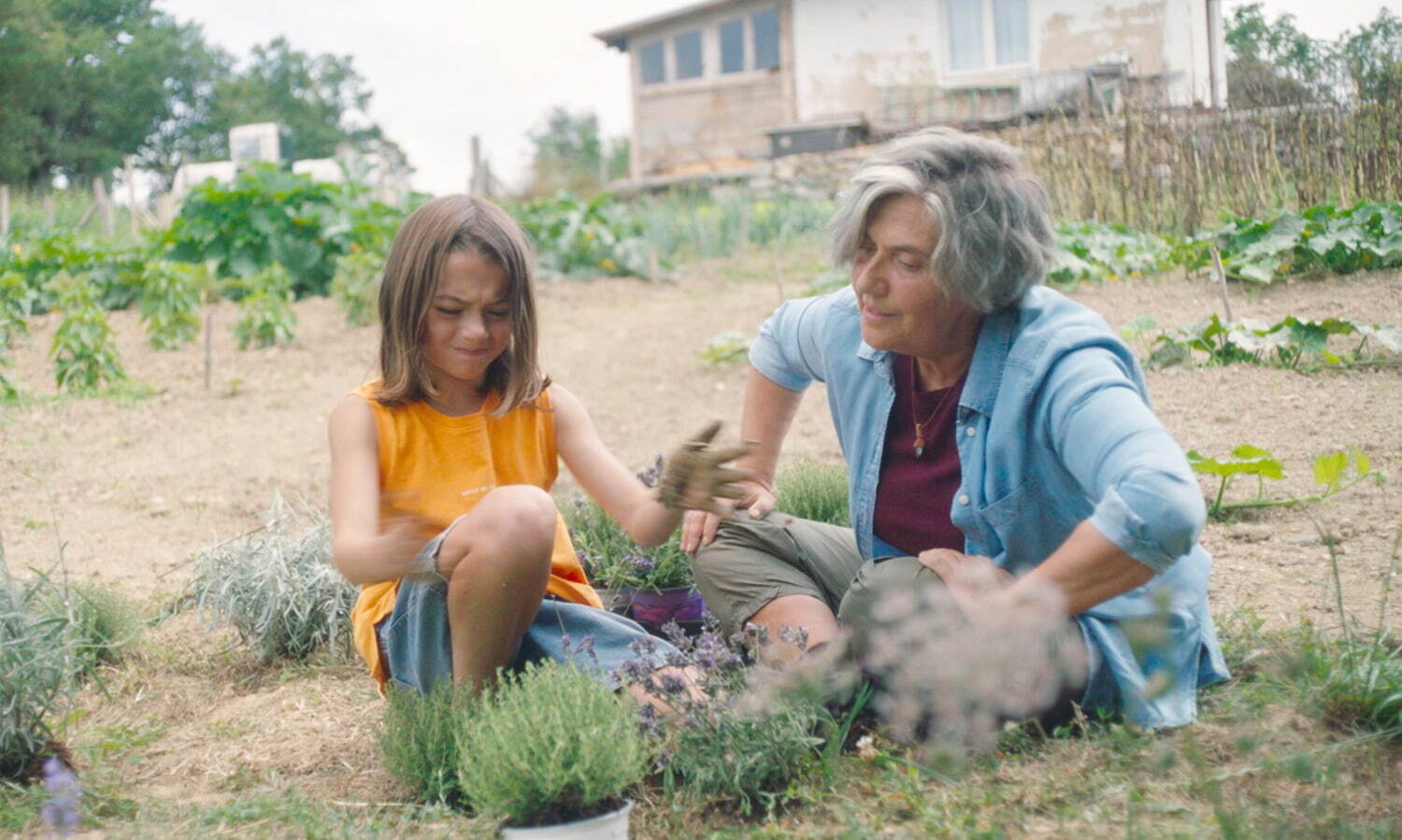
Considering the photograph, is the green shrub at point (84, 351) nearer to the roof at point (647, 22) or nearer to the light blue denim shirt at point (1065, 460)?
the light blue denim shirt at point (1065, 460)

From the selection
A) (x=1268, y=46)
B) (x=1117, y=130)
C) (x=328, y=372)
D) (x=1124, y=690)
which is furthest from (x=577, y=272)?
(x=1124, y=690)

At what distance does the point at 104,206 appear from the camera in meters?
12.6

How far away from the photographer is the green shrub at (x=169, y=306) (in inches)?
308

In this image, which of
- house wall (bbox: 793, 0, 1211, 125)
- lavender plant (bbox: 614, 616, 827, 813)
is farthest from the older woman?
house wall (bbox: 793, 0, 1211, 125)

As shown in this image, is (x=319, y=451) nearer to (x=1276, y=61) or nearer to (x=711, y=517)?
(x=711, y=517)

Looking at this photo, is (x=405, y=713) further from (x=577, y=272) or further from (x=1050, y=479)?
(x=577, y=272)

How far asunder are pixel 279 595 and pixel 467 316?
115 centimetres

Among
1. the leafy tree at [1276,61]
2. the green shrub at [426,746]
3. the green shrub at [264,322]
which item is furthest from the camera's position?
the green shrub at [264,322]

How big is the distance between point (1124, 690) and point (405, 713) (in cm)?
125

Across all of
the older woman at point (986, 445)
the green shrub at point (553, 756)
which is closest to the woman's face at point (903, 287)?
the older woman at point (986, 445)

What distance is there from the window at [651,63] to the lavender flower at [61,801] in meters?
20.3

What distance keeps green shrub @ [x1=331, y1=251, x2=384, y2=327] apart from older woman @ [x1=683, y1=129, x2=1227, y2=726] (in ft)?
20.4

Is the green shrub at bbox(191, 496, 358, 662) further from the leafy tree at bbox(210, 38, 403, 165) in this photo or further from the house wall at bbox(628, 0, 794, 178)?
the leafy tree at bbox(210, 38, 403, 165)

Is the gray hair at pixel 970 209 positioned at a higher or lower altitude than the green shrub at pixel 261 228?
lower
